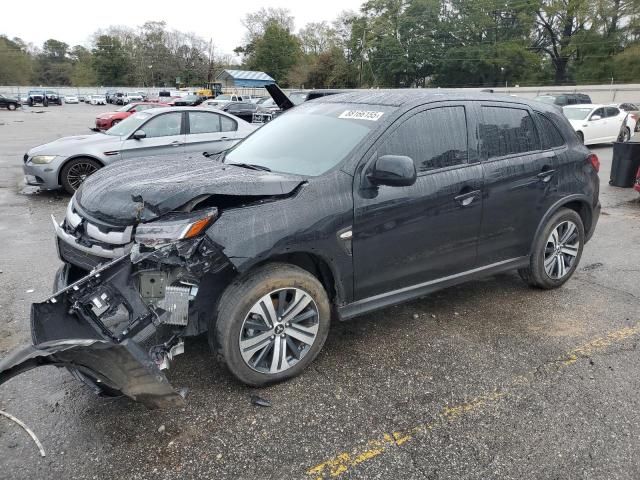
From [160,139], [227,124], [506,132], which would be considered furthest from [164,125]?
[506,132]

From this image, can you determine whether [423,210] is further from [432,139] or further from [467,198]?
[432,139]

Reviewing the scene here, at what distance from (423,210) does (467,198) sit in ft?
1.54

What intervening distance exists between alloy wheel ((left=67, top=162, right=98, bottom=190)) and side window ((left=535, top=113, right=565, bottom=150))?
24.8ft

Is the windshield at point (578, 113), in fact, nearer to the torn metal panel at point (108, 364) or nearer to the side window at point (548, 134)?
the side window at point (548, 134)

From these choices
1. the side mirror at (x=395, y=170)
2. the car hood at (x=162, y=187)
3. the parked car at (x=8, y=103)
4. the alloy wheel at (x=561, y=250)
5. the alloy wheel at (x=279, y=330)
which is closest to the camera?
the car hood at (x=162, y=187)

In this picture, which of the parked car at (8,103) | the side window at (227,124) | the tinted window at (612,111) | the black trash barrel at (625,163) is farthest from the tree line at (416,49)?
the side window at (227,124)

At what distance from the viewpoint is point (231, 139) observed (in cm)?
946

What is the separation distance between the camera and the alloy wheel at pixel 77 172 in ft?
28.6

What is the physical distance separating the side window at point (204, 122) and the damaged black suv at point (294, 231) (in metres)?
5.32

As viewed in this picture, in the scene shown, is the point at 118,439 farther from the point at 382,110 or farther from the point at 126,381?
the point at 382,110

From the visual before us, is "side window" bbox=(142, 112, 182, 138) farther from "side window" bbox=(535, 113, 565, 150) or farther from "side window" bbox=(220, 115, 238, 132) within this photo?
"side window" bbox=(535, 113, 565, 150)

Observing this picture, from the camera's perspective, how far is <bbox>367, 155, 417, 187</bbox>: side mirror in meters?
3.08

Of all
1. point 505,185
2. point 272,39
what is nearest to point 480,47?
point 272,39

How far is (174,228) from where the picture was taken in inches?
107
